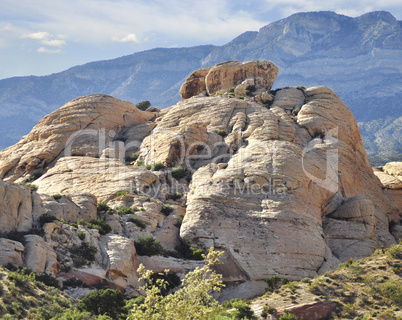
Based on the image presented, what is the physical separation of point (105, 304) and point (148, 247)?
11.8m

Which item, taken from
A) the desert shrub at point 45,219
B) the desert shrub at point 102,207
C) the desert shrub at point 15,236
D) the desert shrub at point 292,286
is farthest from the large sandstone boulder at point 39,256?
the desert shrub at point 292,286

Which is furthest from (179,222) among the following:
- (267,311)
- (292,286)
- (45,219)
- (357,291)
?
(357,291)

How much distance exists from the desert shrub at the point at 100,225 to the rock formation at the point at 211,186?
1.76 ft

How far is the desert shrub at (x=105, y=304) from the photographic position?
35.0 m

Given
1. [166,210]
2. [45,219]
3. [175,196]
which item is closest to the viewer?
[45,219]

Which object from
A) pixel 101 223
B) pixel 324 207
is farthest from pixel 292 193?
pixel 101 223

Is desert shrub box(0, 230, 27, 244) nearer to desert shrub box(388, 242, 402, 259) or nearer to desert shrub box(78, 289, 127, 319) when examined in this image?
desert shrub box(78, 289, 127, 319)

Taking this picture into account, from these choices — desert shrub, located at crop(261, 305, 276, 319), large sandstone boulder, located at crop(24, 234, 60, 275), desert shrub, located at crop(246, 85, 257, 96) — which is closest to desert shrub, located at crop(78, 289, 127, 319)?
large sandstone boulder, located at crop(24, 234, 60, 275)

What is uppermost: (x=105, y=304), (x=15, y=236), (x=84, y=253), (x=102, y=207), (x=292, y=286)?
(x=102, y=207)

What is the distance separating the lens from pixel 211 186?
2106 inches

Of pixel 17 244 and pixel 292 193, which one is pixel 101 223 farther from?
pixel 292 193

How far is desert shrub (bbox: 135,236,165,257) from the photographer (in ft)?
154

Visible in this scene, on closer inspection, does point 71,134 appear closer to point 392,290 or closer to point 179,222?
point 179,222

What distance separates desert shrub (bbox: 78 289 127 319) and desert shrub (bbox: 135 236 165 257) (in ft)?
33.8
